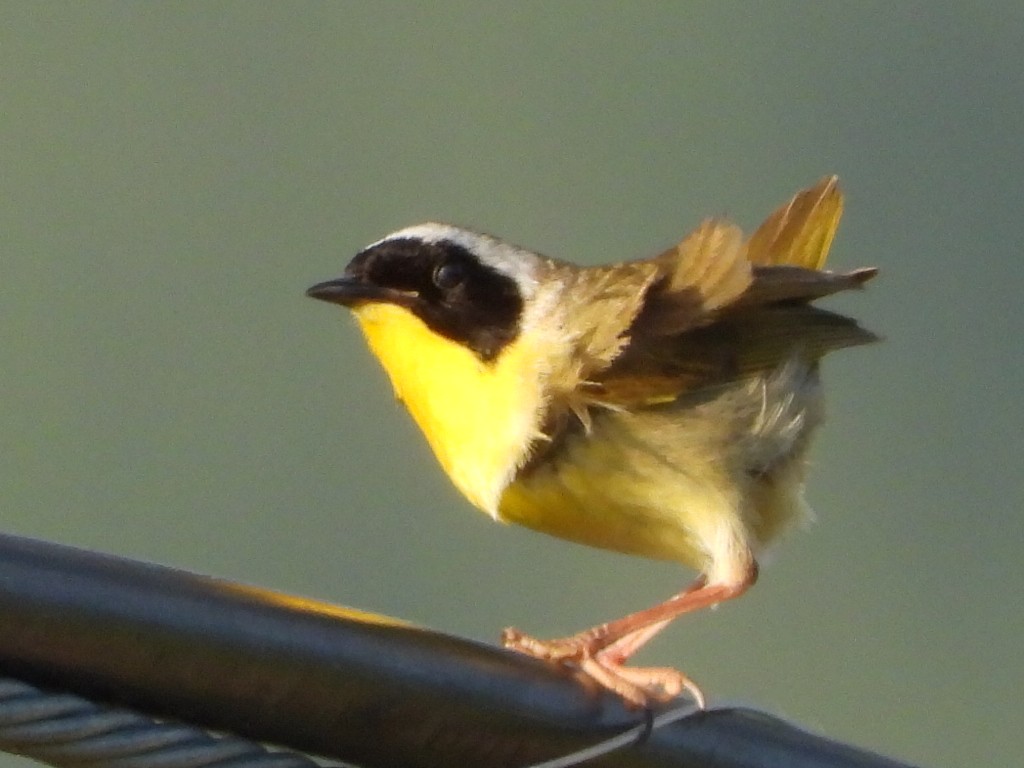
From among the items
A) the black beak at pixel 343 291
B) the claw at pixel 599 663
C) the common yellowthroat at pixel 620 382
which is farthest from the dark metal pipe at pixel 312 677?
the black beak at pixel 343 291

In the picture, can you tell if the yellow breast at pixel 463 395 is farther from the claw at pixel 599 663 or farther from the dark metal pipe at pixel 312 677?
the dark metal pipe at pixel 312 677

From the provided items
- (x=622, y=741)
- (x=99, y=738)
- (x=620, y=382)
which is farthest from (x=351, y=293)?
(x=99, y=738)

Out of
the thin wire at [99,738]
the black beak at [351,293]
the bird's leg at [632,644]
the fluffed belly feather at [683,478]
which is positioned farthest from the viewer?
the black beak at [351,293]

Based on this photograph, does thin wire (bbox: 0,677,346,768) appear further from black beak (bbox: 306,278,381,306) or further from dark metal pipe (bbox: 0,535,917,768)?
black beak (bbox: 306,278,381,306)

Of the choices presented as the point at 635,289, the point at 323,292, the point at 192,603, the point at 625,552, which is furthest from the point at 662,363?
the point at 192,603

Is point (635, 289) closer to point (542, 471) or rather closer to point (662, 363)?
point (662, 363)

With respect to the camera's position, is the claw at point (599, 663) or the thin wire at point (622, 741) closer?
the thin wire at point (622, 741)

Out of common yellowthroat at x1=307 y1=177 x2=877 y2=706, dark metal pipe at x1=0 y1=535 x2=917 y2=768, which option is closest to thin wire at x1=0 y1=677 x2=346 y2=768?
dark metal pipe at x1=0 y1=535 x2=917 y2=768
